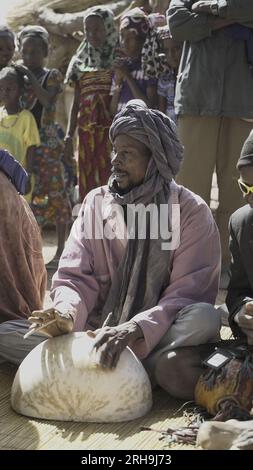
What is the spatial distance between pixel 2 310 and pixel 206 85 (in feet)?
7.51

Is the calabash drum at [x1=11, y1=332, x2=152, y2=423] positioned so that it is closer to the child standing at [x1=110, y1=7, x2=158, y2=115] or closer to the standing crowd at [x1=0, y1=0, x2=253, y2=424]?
the standing crowd at [x1=0, y1=0, x2=253, y2=424]

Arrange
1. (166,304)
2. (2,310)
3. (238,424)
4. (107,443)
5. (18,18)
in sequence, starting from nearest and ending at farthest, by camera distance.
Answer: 1. (238,424)
2. (107,443)
3. (166,304)
4. (2,310)
5. (18,18)

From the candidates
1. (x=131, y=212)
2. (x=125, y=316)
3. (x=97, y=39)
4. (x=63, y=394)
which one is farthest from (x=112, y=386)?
(x=97, y=39)

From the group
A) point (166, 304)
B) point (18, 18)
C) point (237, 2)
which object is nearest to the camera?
point (166, 304)

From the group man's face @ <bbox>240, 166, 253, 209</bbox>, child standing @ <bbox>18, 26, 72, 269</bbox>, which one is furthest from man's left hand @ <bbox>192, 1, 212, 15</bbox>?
man's face @ <bbox>240, 166, 253, 209</bbox>

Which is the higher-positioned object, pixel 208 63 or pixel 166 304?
pixel 208 63

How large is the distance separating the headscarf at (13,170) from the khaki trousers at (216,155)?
180cm

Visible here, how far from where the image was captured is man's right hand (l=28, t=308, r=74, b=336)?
3855 mm

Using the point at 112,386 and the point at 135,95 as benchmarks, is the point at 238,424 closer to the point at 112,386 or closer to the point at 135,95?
the point at 112,386

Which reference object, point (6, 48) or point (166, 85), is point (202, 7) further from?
point (6, 48)

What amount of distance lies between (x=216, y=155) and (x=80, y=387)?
2.91m

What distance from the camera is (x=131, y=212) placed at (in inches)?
170

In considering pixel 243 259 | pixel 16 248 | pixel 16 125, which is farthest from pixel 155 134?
pixel 16 125

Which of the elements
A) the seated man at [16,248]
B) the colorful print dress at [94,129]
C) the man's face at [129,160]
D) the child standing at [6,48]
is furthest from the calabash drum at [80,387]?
the child standing at [6,48]
